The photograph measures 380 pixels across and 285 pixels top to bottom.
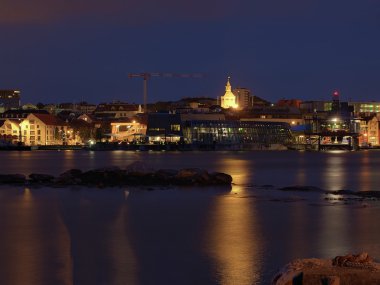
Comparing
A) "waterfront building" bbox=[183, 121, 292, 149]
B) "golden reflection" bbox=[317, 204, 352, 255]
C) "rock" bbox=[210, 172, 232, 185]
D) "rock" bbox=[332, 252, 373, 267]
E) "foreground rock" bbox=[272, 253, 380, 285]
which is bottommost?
"golden reflection" bbox=[317, 204, 352, 255]

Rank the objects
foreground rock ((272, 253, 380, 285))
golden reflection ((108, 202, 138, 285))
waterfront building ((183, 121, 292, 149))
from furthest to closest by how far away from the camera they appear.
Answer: waterfront building ((183, 121, 292, 149)), golden reflection ((108, 202, 138, 285)), foreground rock ((272, 253, 380, 285))

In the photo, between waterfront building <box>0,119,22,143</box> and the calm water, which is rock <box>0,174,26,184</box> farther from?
waterfront building <box>0,119,22,143</box>

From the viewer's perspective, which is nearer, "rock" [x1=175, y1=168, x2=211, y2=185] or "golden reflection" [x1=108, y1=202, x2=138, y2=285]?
"golden reflection" [x1=108, y1=202, x2=138, y2=285]

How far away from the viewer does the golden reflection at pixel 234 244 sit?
1412 cm

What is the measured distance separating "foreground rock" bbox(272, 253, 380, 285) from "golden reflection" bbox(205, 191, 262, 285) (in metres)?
2.96

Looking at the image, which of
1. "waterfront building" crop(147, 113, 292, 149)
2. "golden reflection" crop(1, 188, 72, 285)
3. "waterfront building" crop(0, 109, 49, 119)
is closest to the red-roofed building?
"waterfront building" crop(0, 109, 49, 119)

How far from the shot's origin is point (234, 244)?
1770cm

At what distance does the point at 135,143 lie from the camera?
151m

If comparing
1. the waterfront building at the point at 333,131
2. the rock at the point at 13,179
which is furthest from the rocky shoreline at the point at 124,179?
the waterfront building at the point at 333,131

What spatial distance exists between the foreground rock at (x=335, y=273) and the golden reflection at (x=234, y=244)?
117 inches

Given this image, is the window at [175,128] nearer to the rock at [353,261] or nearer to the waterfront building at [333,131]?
the waterfront building at [333,131]

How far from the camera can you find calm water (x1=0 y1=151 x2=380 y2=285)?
14.4 meters

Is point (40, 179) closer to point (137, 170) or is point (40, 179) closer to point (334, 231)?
point (137, 170)

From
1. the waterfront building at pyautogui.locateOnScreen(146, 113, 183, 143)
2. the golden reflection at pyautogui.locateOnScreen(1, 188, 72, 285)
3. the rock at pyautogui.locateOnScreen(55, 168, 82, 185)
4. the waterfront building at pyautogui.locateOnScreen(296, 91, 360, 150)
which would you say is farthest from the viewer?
the waterfront building at pyautogui.locateOnScreen(296, 91, 360, 150)
